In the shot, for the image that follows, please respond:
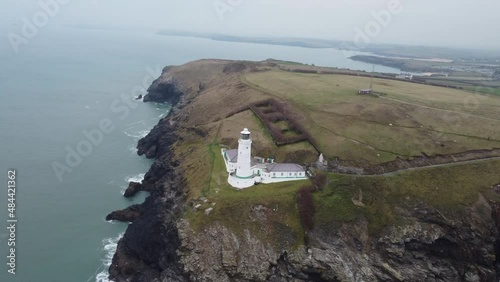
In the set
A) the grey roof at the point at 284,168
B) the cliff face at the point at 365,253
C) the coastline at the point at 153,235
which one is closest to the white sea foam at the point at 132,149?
the coastline at the point at 153,235

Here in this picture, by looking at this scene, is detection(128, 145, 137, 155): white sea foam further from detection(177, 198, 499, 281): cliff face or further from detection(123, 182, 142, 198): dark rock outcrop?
detection(177, 198, 499, 281): cliff face

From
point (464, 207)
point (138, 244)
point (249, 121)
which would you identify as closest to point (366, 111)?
point (249, 121)

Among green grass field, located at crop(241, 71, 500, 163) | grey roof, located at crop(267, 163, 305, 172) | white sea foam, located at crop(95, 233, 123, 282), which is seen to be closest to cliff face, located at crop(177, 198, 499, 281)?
grey roof, located at crop(267, 163, 305, 172)

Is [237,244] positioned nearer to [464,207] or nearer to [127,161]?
[464,207]

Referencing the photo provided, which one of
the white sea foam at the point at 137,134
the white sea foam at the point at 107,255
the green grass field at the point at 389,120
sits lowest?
the white sea foam at the point at 107,255

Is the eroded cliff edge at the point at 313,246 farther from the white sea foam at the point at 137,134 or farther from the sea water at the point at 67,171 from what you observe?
the white sea foam at the point at 137,134
